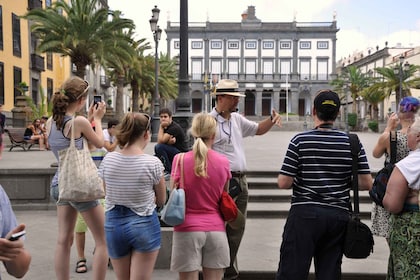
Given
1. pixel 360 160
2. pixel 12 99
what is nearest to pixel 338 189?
pixel 360 160

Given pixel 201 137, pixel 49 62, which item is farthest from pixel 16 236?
pixel 49 62

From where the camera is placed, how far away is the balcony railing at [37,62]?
109 ft

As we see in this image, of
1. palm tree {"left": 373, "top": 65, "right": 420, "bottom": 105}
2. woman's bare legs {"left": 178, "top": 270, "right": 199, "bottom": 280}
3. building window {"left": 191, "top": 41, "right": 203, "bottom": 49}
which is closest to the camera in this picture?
woman's bare legs {"left": 178, "top": 270, "right": 199, "bottom": 280}

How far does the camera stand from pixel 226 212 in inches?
135

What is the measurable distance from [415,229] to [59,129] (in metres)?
2.85

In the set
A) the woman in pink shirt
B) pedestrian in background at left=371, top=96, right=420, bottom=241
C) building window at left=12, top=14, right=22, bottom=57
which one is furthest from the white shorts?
building window at left=12, top=14, right=22, bottom=57

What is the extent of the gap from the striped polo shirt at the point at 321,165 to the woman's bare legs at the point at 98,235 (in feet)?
5.52

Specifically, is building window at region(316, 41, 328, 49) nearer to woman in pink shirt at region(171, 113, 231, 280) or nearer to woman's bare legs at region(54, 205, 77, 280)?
woman's bare legs at region(54, 205, 77, 280)

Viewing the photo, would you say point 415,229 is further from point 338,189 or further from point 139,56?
point 139,56

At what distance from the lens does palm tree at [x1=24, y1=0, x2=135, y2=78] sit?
887 inches

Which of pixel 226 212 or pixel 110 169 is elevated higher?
pixel 110 169

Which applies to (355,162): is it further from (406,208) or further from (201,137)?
(201,137)

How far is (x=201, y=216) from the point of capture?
3.38 m

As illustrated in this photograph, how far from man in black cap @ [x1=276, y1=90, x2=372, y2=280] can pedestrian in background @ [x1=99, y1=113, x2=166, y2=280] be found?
0.98 meters
